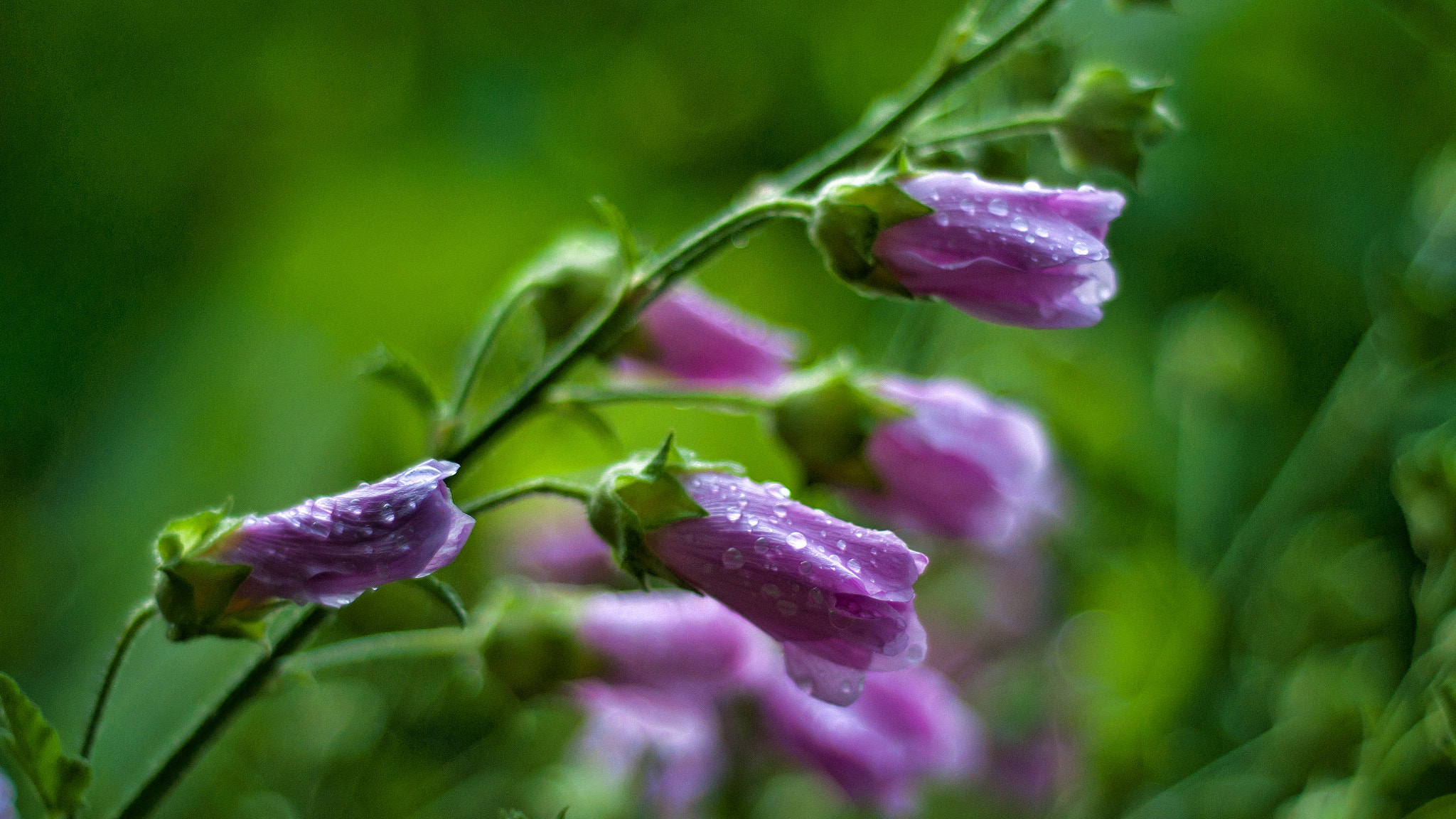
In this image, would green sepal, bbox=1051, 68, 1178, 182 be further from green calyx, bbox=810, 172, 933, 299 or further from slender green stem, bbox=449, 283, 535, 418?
slender green stem, bbox=449, 283, 535, 418

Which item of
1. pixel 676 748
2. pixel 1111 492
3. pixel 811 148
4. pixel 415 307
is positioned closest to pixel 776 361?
pixel 676 748

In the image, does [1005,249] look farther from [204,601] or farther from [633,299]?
[204,601]

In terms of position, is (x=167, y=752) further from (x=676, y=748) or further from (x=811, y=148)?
(x=811, y=148)

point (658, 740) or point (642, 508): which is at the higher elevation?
point (642, 508)

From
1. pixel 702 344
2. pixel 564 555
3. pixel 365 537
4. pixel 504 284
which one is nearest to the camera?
pixel 365 537

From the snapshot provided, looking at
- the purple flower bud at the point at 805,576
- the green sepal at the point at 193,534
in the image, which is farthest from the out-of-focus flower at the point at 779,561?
the green sepal at the point at 193,534

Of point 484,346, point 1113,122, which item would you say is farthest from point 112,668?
point 1113,122

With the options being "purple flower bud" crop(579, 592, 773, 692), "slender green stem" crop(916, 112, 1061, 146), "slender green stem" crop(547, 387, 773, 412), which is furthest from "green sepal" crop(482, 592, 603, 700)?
"slender green stem" crop(916, 112, 1061, 146)
